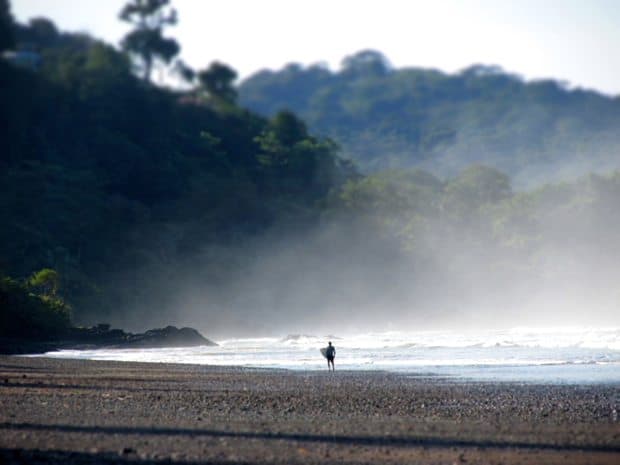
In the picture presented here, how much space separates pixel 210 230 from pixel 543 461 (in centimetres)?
7461

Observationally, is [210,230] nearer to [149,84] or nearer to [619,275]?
[149,84]

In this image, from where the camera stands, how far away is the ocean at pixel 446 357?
24703 mm

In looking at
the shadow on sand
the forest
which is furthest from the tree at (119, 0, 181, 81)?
the shadow on sand

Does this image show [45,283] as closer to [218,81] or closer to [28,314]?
[28,314]

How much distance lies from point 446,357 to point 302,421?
1753 centimetres

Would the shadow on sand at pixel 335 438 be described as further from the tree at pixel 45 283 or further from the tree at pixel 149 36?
the tree at pixel 149 36

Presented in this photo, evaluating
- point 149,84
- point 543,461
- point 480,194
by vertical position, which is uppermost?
point 149,84

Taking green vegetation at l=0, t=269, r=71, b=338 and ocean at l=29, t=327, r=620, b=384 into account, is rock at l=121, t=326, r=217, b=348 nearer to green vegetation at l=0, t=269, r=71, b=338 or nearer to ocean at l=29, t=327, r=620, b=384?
ocean at l=29, t=327, r=620, b=384

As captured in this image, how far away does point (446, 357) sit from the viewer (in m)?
32.5

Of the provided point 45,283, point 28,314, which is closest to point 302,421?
point 28,314

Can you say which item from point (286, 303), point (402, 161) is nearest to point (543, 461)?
point (286, 303)

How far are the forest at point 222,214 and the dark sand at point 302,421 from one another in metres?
39.9

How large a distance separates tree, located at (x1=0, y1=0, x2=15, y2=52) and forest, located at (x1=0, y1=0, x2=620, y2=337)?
153 mm

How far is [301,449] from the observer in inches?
505
